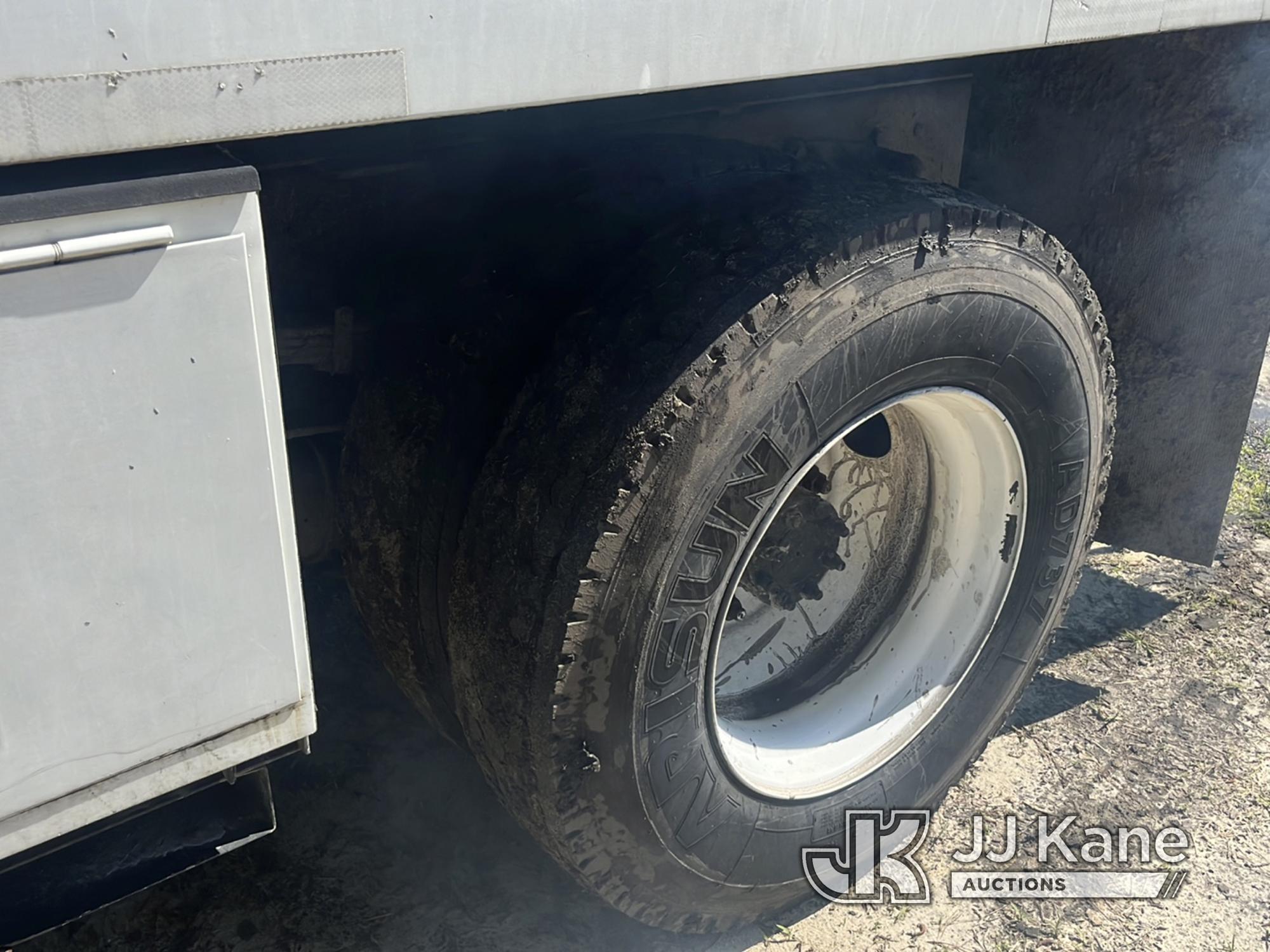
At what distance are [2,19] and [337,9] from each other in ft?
0.92

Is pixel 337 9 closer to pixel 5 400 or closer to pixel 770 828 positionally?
pixel 5 400

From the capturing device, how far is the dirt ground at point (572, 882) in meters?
2.21

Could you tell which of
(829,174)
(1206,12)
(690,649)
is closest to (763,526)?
(690,649)

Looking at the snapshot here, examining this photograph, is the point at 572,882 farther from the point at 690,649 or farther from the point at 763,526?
the point at 763,526

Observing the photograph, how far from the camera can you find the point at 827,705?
2.40m

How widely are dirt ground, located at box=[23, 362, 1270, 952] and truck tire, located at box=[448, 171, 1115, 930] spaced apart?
0.86 feet

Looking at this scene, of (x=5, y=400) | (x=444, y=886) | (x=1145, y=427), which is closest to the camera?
(x=5, y=400)

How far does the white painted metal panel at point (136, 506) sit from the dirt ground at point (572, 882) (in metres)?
1.07

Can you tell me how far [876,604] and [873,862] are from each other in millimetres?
538

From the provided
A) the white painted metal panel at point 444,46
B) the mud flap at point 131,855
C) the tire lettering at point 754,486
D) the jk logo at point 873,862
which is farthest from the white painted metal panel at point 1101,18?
the mud flap at point 131,855

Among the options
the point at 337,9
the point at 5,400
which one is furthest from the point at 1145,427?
the point at 5,400

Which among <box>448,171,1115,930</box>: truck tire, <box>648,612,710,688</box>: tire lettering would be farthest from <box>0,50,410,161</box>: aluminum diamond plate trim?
<box>648,612,710,688</box>: tire lettering

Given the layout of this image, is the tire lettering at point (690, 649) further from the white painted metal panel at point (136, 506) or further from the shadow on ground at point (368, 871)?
the white painted metal panel at point (136, 506)

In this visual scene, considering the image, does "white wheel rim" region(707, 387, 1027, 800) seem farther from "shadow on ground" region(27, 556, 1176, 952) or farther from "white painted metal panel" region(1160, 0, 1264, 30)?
"white painted metal panel" region(1160, 0, 1264, 30)
